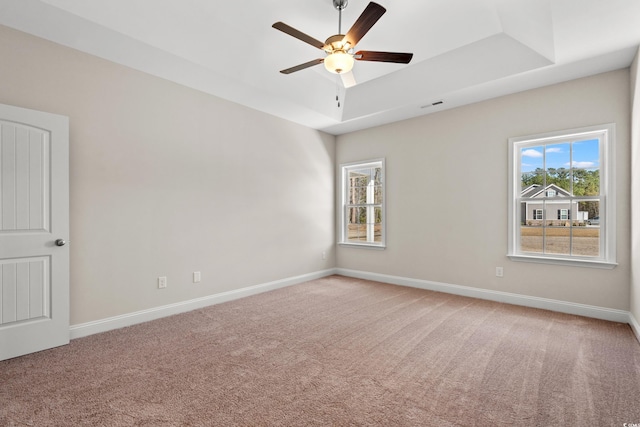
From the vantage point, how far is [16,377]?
222 centimetres

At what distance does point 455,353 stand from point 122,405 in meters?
2.48

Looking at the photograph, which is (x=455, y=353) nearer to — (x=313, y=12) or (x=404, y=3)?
(x=404, y=3)

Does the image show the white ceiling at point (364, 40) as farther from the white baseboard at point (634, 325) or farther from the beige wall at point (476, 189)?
the white baseboard at point (634, 325)

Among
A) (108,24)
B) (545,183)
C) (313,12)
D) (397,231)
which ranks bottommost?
(397,231)

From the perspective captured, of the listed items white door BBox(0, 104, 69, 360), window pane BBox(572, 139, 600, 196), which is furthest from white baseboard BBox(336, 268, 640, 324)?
white door BBox(0, 104, 69, 360)

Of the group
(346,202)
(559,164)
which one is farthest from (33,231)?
(559,164)

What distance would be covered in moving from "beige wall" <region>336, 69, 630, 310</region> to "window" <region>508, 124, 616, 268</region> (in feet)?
0.31

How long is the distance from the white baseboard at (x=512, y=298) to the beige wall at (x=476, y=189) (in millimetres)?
67

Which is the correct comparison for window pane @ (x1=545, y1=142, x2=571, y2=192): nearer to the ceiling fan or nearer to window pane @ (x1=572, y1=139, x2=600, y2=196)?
window pane @ (x1=572, y1=139, x2=600, y2=196)

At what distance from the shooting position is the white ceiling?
2.57m

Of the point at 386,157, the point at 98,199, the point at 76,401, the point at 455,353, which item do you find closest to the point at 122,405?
the point at 76,401

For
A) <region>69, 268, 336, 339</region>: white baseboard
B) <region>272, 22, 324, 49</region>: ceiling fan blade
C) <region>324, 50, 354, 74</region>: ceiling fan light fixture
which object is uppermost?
<region>272, 22, 324, 49</region>: ceiling fan blade

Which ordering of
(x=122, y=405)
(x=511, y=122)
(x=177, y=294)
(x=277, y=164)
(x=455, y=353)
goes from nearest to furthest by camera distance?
(x=122, y=405), (x=455, y=353), (x=177, y=294), (x=511, y=122), (x=277, y=164)

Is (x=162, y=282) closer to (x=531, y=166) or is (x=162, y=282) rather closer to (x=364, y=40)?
(x=364, y=40)
